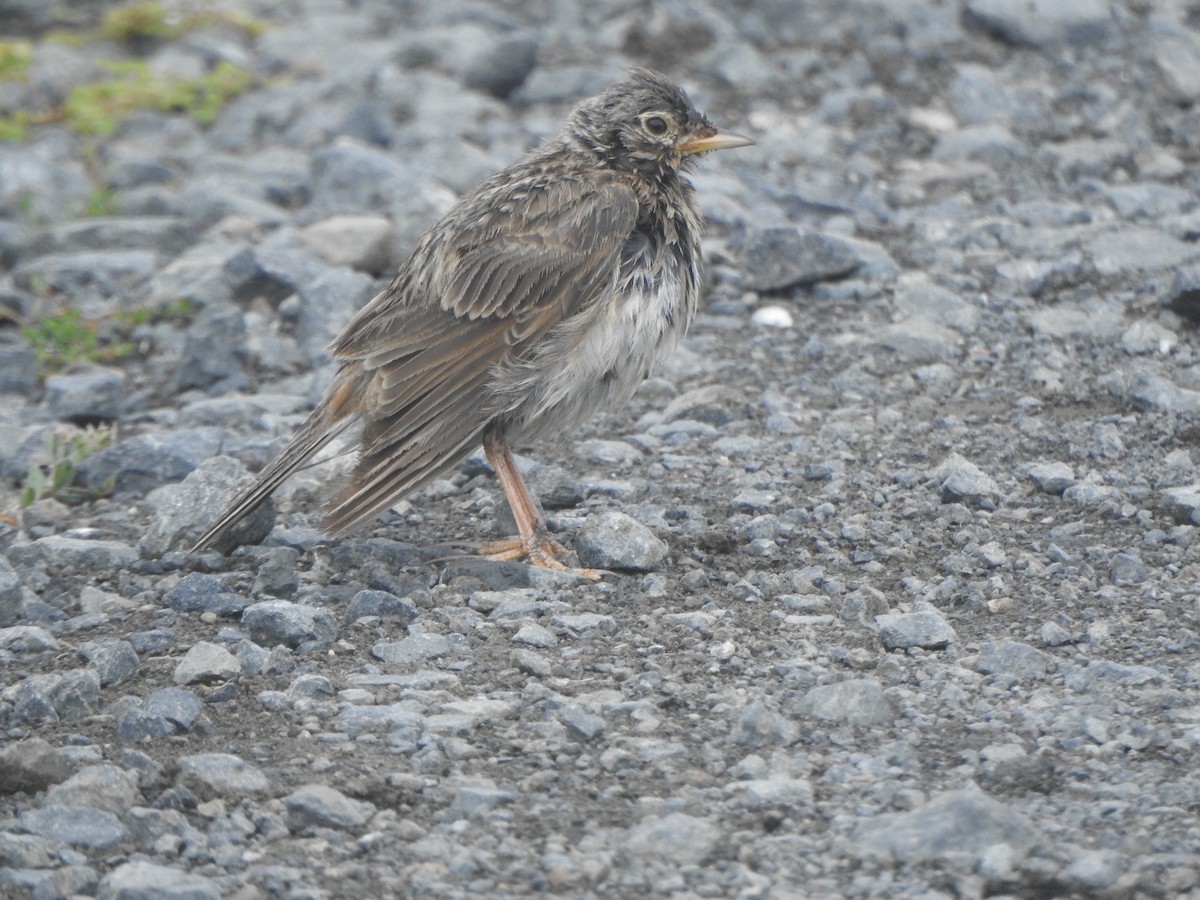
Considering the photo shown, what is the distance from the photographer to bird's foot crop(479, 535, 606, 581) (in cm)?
657

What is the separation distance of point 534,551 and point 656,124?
2113 mm

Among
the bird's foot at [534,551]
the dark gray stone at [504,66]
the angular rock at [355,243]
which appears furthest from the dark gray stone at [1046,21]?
the bird's foot at [534,551]

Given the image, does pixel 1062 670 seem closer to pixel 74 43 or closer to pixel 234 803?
pixel 234 803

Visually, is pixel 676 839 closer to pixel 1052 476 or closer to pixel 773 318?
pixel 1052 476

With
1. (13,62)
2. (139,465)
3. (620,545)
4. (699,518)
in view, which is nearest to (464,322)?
(620,545)

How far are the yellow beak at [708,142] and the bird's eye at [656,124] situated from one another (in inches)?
4.4

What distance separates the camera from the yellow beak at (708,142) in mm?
7484

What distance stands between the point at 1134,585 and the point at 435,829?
2.85 m

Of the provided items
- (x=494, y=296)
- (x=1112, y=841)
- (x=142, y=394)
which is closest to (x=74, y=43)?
(x=142, y=394)

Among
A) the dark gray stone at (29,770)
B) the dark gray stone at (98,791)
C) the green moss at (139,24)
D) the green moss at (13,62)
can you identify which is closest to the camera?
the dark gray stone at (98,791)

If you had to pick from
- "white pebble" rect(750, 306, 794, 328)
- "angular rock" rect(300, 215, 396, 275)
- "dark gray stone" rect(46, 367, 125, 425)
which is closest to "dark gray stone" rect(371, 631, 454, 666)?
"dark gray stone" rect(46, 367, 125, 425)

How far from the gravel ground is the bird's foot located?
149 mm

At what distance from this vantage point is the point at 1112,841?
436 centimetres

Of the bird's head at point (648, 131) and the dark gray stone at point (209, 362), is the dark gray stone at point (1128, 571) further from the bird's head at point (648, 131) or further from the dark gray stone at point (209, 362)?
the dark gray stone at point (209, 362)
